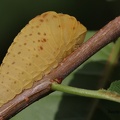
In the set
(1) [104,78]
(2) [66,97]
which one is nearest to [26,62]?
(2) [66,97]

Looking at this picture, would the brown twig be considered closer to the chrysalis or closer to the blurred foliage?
the chrysalis

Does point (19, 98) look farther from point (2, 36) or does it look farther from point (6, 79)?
point (2, 36)

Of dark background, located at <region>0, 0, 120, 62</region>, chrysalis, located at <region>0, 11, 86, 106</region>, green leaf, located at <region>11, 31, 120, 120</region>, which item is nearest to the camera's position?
chrysalis, located at <region>0, 11, 86, 106</region>

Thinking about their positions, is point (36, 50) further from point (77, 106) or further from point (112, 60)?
point (112, 60)

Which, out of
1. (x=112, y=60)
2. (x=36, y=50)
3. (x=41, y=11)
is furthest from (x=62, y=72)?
(x=41, y=11)

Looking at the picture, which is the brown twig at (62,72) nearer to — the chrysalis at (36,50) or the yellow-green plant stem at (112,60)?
the chrysalis at (36,50)

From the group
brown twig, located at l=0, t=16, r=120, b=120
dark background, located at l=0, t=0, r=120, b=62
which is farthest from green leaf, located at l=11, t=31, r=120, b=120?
dark background, located at l=0, t=0, r=120, b=62
